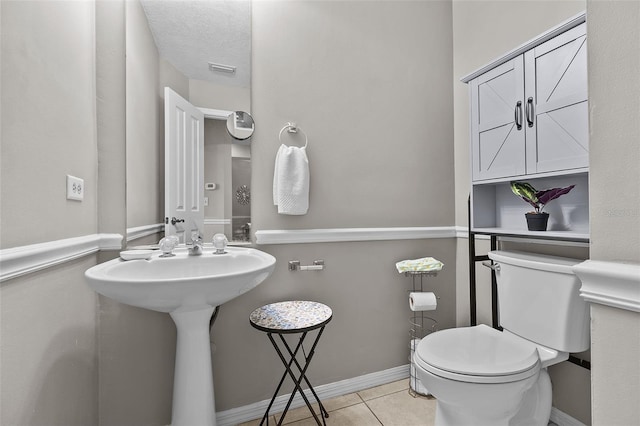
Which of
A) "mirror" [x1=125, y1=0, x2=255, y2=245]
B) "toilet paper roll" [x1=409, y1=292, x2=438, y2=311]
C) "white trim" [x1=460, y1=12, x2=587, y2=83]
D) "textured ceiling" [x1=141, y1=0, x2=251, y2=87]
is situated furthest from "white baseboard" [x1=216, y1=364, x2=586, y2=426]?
"white trim" [x1=460, y1=12, x2=587, y2=83]

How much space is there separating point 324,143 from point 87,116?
1126 millimetres

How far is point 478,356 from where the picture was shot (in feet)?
4.04

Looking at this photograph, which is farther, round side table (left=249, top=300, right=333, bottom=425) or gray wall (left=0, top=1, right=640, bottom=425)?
round side table (left=249, top=300, right=333, bottom=425)

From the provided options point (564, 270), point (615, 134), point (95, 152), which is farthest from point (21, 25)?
point (564, 270)

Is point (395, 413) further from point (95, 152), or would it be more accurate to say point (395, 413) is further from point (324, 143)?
point (95, 152)

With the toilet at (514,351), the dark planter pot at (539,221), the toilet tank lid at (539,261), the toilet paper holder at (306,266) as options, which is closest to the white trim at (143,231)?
the toilet paper holder at (306,266)

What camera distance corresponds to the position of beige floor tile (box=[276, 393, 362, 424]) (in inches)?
62.5

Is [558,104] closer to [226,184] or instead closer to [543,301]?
[543,301]

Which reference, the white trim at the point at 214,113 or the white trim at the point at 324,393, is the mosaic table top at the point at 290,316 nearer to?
the white trim at the point at 324,393

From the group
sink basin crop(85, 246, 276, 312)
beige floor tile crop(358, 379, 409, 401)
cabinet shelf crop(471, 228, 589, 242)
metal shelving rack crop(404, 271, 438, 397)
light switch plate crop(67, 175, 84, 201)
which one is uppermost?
light switch plate crop(67, 175, 84, 201)

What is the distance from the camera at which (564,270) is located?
124 cm

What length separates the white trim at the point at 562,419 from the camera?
145 centimetres

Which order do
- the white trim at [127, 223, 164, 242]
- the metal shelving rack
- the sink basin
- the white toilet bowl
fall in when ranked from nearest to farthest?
the sink basin, the white toilet bowl, the white trim at [127, 223, 164, 242], the metal shelving rack

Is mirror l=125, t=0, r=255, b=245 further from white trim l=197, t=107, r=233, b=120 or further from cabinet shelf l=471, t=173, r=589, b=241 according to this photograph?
cabinet shelf l=471, t=173, r=589, b=241
